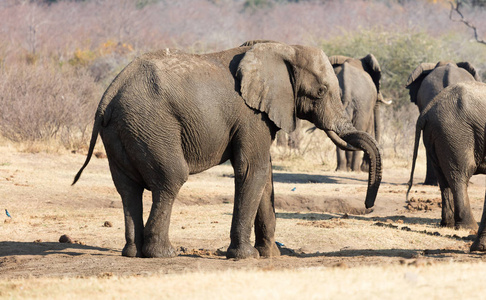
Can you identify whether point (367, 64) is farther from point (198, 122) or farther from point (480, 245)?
Answer: point (198, 122)

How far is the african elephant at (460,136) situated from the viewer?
10305 millimetres

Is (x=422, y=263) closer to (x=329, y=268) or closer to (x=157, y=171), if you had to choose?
(x=329, y=268)

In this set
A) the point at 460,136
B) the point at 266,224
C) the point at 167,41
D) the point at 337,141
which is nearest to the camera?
the point at 266,224

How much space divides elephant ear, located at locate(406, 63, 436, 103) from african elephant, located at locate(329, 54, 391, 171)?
1.39 meters

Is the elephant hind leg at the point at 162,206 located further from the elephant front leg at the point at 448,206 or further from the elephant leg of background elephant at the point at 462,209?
Answer: the elephant front leg at the point at 448,206

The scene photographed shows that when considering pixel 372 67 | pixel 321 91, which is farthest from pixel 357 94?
pixel 321 91

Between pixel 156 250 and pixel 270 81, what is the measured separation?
207 centimetres

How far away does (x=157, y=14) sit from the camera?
69.9 metres

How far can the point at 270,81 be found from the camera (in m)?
8.29

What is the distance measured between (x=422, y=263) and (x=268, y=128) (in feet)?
7.35

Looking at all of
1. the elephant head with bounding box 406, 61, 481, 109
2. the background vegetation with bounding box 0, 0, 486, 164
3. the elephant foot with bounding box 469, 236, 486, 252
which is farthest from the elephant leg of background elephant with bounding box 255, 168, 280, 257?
the background vegetation with bounding box 0, 0, 486, 164

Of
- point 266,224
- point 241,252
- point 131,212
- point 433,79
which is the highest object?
point 433,79

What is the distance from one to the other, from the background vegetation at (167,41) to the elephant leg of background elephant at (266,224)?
1050 cm

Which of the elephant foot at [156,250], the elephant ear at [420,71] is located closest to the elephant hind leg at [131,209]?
the elephant foot at [156,250]
